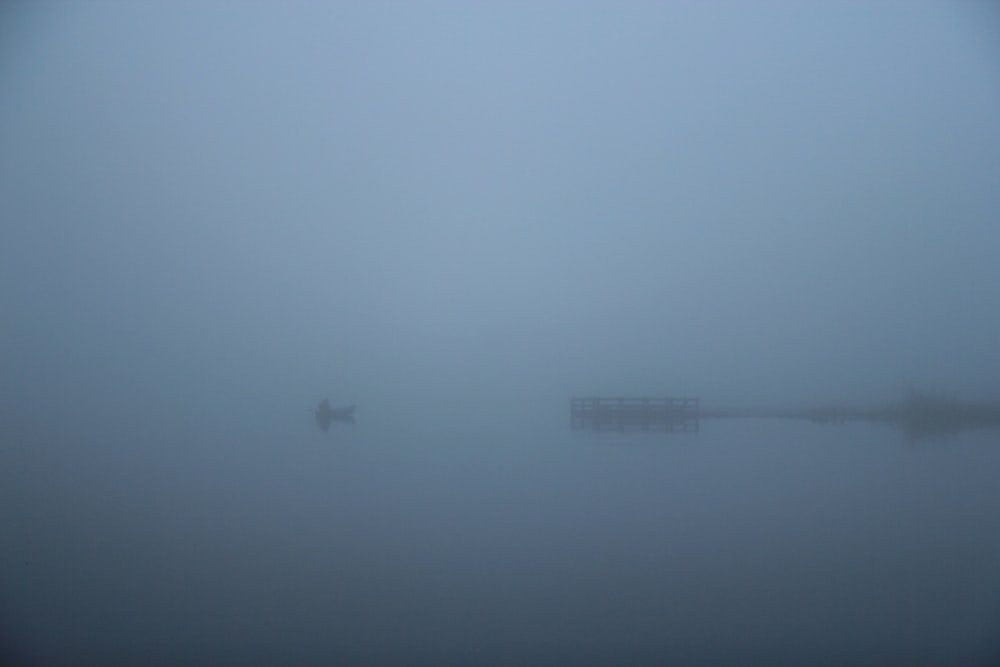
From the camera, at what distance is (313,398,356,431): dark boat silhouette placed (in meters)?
12.4

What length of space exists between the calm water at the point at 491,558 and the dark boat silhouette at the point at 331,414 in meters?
4.05

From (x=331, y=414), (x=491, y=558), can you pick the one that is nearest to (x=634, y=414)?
(x=331, y=414)

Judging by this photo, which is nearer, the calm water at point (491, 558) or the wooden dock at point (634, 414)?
the calm water at point (491, 558)

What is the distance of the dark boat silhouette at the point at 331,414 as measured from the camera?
12.4 m

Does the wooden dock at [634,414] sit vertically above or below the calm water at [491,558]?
above

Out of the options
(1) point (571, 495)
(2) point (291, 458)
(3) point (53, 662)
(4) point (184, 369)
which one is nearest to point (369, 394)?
(4) point (184, 369)

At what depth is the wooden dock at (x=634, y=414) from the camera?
12.4 m

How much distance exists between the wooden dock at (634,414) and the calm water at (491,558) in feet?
13.2

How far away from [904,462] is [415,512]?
5.30m

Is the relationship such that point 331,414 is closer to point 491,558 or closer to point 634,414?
point 634,414

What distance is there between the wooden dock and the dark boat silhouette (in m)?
3.61

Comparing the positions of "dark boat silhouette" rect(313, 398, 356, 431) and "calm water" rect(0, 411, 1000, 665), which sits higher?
"dark boat silhouette" rect(313, 398, 356, 431)

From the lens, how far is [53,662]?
315cm

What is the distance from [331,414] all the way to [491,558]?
858cm
